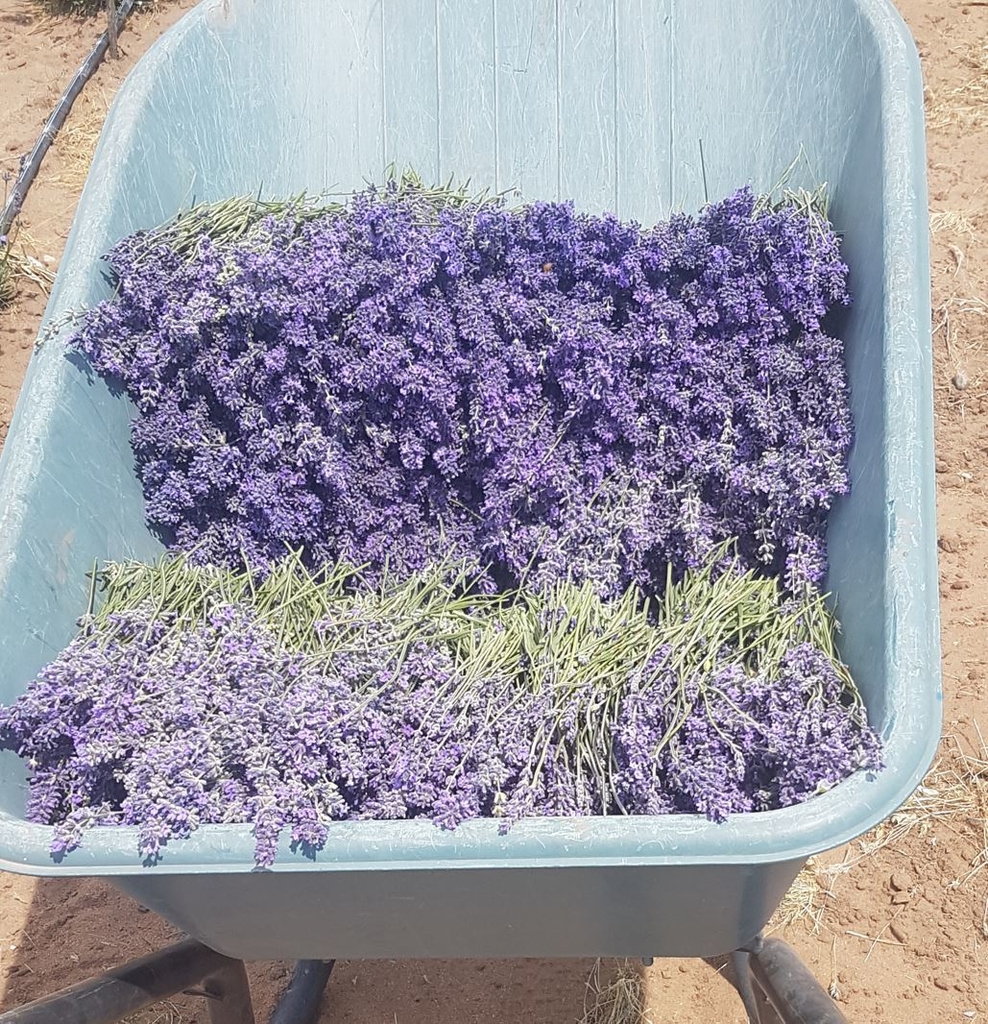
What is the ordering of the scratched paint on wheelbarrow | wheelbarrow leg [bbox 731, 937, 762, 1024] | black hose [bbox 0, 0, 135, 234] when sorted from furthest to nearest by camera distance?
black hose [bbox 0, 0, 135, 234]
wheelbarrow leg [bbox 731, 937, 762, 1024]
the scratched paint on wheelbarrow

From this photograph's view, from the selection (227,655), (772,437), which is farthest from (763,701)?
(227,655)

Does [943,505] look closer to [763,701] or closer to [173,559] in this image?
[763,701]

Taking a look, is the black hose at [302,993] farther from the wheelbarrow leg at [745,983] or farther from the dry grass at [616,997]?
the wheelbarrow leg at [745,983]

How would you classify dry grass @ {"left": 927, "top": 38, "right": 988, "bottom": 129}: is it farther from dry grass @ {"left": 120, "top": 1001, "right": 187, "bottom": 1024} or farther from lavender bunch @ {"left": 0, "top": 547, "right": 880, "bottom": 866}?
dry grass @ {"left": 120, "top": 1001, "right": 187, "bottom": 1024}

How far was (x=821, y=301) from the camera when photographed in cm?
144

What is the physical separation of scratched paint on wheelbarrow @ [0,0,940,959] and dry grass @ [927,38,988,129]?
1.66 meters

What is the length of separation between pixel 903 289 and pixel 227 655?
2.98 ft

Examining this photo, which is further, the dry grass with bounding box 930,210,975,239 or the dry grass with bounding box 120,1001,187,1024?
the dry grass with bounding box 930,210,975,239

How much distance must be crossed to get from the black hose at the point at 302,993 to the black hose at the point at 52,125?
2.47m

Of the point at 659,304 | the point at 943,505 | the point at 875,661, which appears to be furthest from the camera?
the point at 943,505

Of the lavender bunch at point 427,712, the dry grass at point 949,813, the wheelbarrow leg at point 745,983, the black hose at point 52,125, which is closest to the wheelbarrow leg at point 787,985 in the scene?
the wheelbarrow leg at point 745,983

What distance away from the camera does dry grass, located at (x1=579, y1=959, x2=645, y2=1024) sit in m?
1.79

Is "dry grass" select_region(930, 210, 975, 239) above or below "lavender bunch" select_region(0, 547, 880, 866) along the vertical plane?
above

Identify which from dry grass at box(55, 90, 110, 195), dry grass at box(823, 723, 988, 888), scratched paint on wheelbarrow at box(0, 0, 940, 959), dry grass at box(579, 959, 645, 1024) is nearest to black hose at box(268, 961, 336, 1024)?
dry grass at box(579, 959, 645, 1024)
